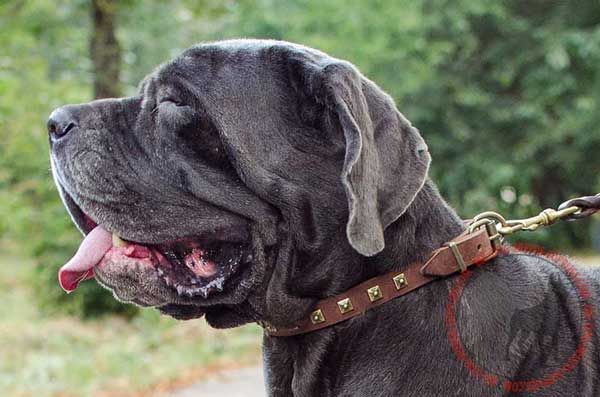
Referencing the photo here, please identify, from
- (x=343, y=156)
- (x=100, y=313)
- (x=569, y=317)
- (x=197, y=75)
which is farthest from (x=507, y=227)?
(x=100, y=313)

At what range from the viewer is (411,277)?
269cm

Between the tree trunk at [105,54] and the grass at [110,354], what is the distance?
289 centimetres

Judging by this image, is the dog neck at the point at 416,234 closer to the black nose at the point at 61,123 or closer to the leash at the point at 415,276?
the leash at the point at 415,276

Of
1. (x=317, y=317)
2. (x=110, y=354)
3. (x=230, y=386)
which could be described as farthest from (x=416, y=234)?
(x=110, y=354)

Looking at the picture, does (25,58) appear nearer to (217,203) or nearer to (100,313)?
(100,313)

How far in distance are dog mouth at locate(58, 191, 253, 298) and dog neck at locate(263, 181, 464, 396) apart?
285 millimetres

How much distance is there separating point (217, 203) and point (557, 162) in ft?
62.8

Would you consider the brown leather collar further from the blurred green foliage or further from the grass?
the blurred green foliage

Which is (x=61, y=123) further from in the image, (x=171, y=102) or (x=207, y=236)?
(x=207, y=236)

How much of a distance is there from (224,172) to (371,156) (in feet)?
1.90

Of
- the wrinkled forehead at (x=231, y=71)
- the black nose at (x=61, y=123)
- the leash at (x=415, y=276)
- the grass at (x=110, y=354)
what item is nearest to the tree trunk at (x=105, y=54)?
the grass at (x=110, y=354)

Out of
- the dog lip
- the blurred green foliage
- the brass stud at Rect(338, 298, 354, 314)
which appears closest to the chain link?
the brass stud at Rect(338, 298, 354, 314)

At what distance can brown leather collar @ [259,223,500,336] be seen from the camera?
2684mm

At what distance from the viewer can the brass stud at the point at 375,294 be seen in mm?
2705
